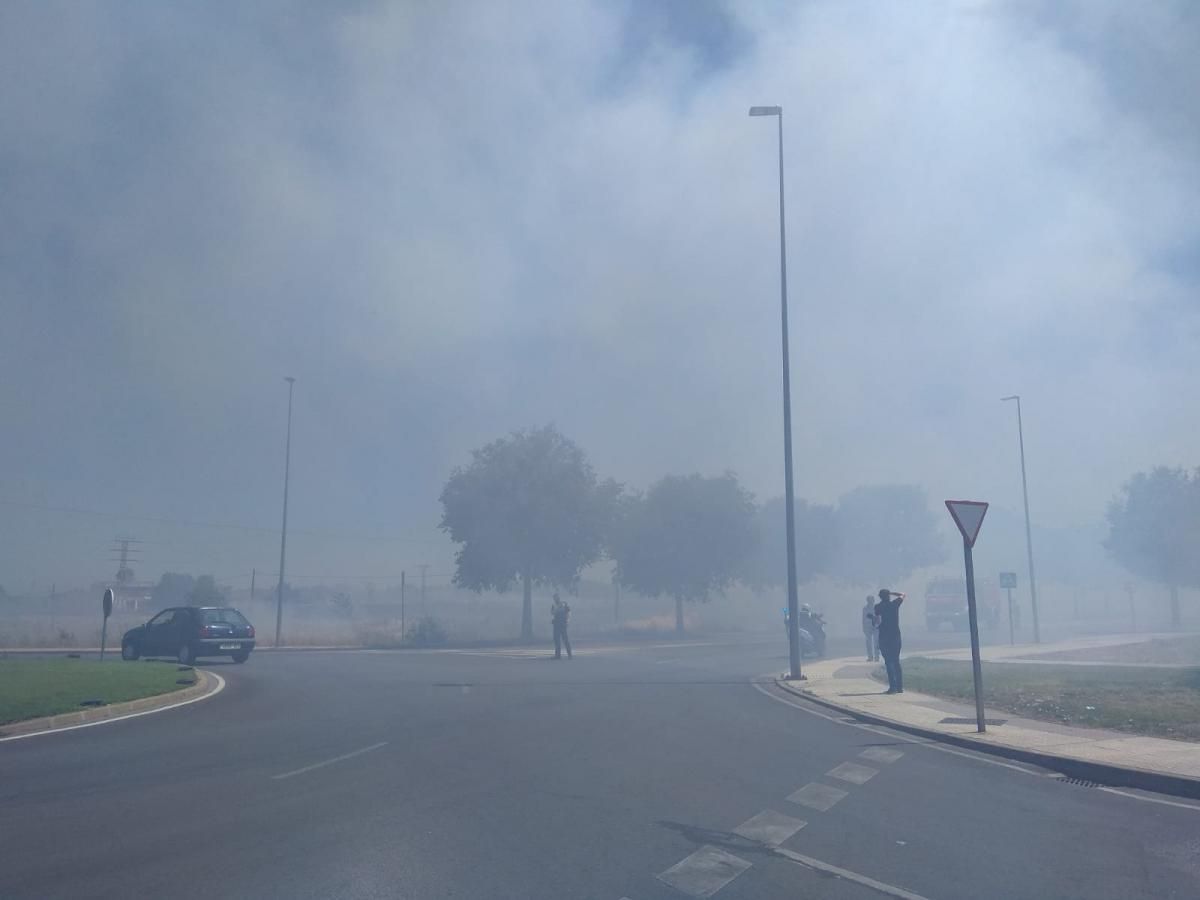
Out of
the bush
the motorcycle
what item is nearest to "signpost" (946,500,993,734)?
the motorcycle

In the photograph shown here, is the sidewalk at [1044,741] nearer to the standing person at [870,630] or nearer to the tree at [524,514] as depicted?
the standing person at [870,630]

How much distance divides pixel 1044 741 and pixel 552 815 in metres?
7.04

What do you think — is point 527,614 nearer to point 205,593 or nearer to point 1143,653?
point 205,593

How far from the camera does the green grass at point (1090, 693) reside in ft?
46.4

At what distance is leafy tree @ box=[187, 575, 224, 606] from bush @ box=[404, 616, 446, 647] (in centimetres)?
1176

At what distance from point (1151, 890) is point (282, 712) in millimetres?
12424

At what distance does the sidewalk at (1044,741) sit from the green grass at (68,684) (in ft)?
38.5

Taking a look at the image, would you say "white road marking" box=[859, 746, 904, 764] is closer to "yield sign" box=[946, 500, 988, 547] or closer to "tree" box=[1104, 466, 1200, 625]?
"yield sign" box=[946, 500, 988, 547]

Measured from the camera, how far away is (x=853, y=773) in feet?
34.3

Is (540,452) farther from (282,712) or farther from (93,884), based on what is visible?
(93,884)

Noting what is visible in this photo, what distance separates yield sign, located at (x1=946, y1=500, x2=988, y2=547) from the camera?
13855 mm

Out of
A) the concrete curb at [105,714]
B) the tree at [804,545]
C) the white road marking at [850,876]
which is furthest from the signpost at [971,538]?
the tree at [804,545]

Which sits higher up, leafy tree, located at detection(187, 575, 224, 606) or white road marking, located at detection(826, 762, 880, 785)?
leafy tree, located at detection(187, 575, 224, 606)

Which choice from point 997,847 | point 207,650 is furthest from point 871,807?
point 207,650
